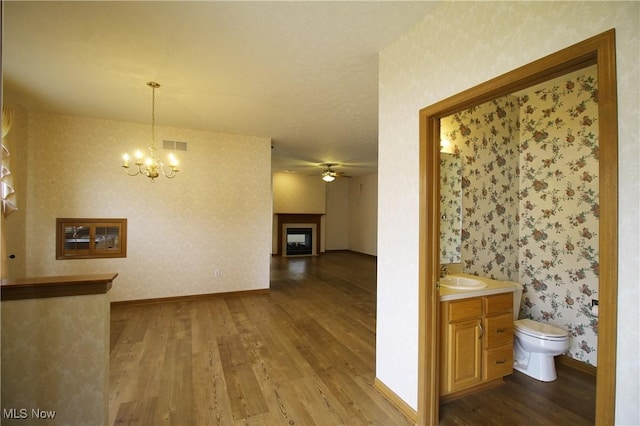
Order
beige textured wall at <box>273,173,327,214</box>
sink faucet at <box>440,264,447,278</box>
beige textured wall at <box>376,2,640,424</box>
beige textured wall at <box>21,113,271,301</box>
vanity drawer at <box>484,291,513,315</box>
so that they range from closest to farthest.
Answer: beige textured wall at <box>376,2,640,424</box>, vanity drawer at <box>484,291,513,315</box>, sink faucet at <box>440,264,447,278</box>, beige textured wall at <box>21,113,271,301</box>, beige textured wall at <box>273,173,327,214</box>

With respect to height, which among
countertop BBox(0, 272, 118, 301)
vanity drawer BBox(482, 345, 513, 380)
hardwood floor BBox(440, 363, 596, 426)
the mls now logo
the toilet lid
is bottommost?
hardwood floor BBox(440, 363, 596, 426)

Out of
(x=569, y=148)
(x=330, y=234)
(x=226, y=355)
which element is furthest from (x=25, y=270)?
(x=330, y=234)

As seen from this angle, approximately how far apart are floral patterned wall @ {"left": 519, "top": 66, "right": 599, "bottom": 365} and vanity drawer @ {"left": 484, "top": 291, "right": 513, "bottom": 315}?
82 cm

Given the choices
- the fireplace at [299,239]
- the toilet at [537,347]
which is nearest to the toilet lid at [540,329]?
the toilet at [537,347]

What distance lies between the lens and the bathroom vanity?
7.22 ft

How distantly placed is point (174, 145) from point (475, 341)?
15.9 ft

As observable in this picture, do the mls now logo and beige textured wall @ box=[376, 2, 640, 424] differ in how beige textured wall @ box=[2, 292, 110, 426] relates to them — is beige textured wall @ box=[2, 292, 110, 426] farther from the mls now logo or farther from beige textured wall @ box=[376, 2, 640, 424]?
beige textured wall @ box=[376, 2, 640, 424]

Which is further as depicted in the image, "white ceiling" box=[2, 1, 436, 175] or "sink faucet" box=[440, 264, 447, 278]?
"sink faucet" box=[440, 264, 447, 278]

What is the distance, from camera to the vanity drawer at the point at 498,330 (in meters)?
2.40

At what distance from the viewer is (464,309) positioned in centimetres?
226

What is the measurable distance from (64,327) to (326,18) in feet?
8.28

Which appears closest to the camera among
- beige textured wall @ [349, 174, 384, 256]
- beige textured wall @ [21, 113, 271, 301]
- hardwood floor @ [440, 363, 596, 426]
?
hardwood floor @ [440, 363, 596, 426]

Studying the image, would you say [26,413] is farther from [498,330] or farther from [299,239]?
[299,239]

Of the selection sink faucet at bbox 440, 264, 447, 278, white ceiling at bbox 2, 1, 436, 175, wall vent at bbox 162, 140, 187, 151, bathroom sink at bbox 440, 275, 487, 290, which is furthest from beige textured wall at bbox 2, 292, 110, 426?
wall vent at bbox 162, 140, 187, 151
